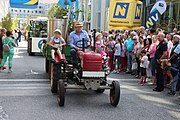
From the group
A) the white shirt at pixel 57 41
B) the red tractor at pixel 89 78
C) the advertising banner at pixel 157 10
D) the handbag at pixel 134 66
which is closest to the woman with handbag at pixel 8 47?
the white shirt at pixel 57 41

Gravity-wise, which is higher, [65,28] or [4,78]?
[65,28]

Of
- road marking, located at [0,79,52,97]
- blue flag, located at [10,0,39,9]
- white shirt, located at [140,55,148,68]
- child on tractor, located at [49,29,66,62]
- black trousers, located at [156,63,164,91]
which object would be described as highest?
blue flag, located at [10,0,39,9]

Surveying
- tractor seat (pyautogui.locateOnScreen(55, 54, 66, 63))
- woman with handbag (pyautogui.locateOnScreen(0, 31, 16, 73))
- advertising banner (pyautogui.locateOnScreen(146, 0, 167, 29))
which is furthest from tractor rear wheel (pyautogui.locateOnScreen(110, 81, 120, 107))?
advertising banner (pyautogui.locateOnScreen(146, 0, 167, 29))

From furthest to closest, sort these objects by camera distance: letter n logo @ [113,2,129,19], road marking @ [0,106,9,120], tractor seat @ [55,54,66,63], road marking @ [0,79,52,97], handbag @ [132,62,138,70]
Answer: letter n logo @ [113,2,129,19] → handbag @ [132,62,138,70] → road marking @ [0,79,52,97] → tractor seat @ [55,54,66,63] → road marking @ [0,106,9,120]

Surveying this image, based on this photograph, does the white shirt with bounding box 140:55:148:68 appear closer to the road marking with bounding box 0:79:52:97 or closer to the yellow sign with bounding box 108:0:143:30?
the road marking with bounding box 0:79:52:97

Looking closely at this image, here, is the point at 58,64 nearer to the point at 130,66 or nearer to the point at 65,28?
the point at 65,28

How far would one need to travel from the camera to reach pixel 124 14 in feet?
51.5

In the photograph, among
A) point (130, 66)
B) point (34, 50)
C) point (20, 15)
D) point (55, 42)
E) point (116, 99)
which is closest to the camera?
point (116, 99)

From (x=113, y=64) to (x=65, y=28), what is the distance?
3761 mm

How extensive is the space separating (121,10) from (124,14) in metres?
0.25

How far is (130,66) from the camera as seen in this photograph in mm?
13117

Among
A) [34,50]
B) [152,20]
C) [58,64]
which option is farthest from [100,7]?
[58,64]

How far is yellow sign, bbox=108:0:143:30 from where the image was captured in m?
15.7

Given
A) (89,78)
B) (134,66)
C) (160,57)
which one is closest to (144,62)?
(160,57)
